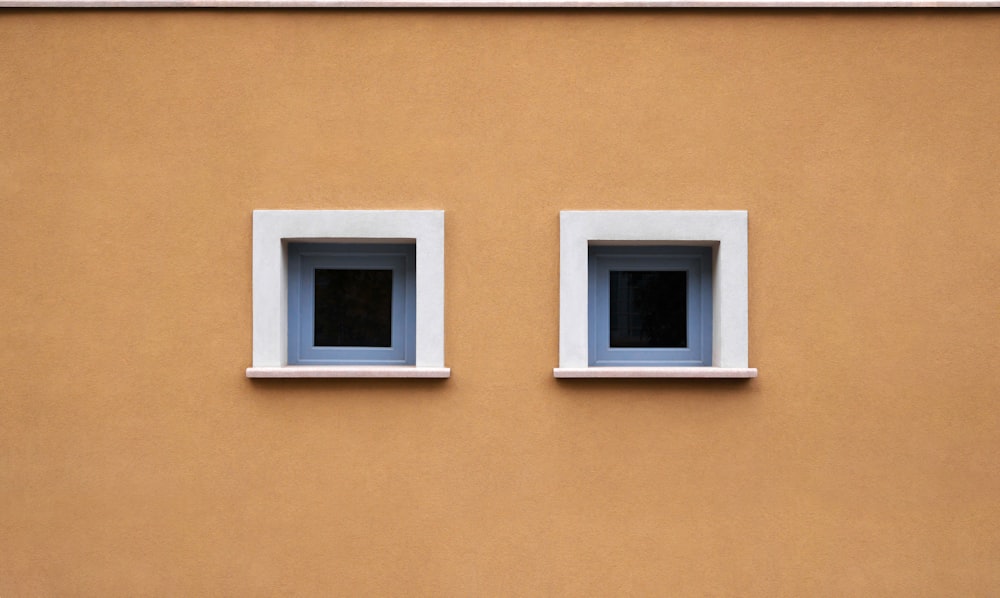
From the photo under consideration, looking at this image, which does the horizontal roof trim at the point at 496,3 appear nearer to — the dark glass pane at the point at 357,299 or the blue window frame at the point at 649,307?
the blue window frame at the point at 649,307

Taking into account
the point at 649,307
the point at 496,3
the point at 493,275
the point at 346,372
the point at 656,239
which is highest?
the point at 496,3

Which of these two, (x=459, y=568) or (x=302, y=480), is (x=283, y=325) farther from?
(x=459, y=568)

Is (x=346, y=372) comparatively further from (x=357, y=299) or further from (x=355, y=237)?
(x=355, y=237)

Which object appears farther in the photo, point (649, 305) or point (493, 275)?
point (649, 305)

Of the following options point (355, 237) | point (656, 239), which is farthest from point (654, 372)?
point (355, 237)

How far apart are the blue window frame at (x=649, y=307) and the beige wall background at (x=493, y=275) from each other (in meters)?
0.26

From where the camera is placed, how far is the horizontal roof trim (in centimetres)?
391

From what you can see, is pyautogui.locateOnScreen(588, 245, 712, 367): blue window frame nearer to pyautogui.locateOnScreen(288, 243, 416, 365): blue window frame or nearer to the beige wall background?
the beige wall background

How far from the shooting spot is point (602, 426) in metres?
3.97

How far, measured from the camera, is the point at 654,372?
12.9 feet

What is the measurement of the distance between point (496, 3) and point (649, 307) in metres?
1.98

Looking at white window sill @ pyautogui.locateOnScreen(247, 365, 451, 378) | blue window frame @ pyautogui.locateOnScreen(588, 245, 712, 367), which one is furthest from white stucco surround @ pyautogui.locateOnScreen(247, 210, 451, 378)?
blue window frame @ pyautogui.locateOnScreen(588, 245, 712, 367)

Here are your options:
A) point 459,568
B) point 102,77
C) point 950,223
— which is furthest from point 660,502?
point 102,77

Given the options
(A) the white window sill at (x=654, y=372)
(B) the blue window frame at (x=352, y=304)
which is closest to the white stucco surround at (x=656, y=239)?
(A) the white window sill at (x=654, y=372)
